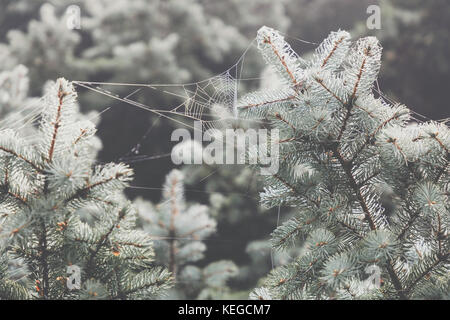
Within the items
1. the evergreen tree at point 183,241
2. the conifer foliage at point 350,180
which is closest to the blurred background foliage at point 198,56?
the evergreen tree at point 183,241

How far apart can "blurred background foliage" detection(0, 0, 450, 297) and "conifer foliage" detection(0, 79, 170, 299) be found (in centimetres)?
116

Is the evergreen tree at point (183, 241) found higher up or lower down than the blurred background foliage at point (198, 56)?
lower down

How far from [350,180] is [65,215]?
0.68 meters

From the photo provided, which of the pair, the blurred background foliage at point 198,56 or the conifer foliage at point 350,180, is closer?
the conifer foliage at point 350,180

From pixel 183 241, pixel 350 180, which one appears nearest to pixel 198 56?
pixel 183 241

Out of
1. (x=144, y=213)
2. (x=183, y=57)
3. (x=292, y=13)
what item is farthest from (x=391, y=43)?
(x=144, y=213)

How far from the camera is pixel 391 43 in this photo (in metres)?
3.59

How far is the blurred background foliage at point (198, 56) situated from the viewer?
2354mm

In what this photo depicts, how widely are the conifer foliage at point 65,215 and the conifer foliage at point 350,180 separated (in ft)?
1.09

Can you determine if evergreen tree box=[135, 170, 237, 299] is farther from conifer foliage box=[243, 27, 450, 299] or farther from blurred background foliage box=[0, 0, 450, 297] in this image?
conifer foliage box=[243, 27, 450, 299]

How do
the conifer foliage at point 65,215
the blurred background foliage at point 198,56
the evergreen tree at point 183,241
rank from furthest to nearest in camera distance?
1. the blurred background foliage at point 198,56
2. the evergreen tree at point 183,241
3. the conifer foliage at point 65,215

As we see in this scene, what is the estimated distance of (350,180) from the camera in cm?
88

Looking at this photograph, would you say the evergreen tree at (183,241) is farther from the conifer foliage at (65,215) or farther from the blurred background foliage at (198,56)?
the conifer foliage at (65,215)

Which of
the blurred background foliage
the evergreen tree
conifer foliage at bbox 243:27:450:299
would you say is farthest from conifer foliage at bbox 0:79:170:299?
the blurred background foliage
